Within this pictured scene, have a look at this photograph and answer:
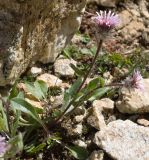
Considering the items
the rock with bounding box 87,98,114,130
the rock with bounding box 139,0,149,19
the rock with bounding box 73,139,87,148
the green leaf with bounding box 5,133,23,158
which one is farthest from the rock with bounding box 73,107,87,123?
the rock with bounding box 139,0,149,19

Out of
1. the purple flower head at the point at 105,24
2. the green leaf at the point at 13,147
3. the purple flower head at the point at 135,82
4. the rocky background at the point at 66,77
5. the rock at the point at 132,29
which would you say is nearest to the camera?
the green leaf at the point at 13,147

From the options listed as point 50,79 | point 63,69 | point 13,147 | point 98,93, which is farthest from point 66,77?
point 13,147

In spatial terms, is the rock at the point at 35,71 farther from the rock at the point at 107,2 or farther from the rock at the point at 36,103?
the rock at the point at 107,2

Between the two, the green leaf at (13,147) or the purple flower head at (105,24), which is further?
the purple flower head at (105,24)

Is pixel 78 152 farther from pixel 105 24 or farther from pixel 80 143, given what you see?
pixel 105 24

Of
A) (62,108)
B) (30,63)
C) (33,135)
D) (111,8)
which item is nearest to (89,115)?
(62,108)

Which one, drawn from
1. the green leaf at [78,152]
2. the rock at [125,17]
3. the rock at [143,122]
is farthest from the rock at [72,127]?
the rock at [125,17]

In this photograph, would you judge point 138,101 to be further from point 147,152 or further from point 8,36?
point 8,36
